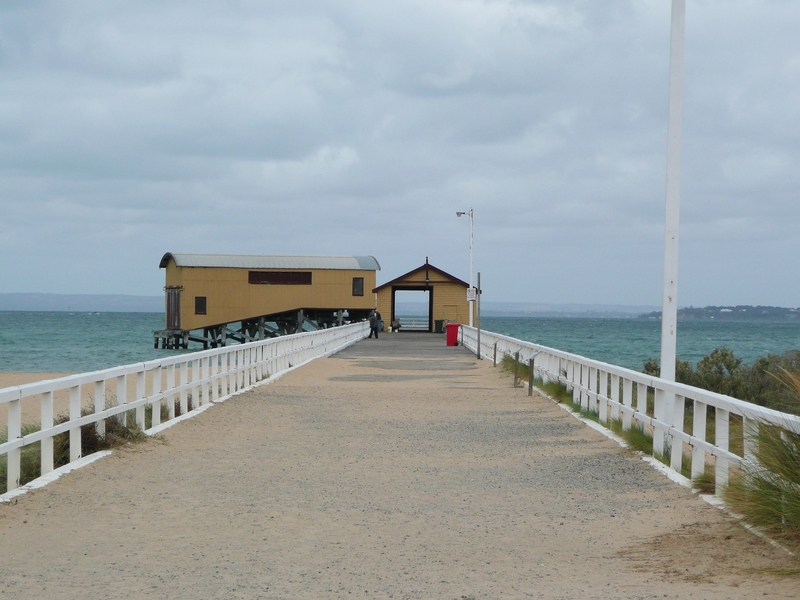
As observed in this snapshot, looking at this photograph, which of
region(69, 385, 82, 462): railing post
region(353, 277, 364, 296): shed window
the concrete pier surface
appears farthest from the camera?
region(353, 277, 364, 296): shed window

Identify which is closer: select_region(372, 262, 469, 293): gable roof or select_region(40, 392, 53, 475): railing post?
select_region(40, 392, 53, 475): railing post

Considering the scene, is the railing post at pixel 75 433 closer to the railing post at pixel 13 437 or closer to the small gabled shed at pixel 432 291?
the railing post at pixel 13 437

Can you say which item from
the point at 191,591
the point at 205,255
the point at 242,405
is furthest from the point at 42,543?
the point at 205,255

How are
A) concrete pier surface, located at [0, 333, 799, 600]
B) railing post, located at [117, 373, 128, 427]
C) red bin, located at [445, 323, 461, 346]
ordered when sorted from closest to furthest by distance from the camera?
1. concrete pier surface, located at [0, 333, 799, 600]
2. railing post, located at [117, 373, 128, 427]
3. red bin, located at [445, 323, 461, 346]

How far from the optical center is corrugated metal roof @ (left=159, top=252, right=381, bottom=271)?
59.4m

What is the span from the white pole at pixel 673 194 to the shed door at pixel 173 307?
165ft

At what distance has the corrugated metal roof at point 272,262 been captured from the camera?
195 ft

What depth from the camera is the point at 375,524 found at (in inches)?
297

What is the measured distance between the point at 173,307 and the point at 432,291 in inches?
633

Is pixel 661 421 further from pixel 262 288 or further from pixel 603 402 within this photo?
pixel 262 288

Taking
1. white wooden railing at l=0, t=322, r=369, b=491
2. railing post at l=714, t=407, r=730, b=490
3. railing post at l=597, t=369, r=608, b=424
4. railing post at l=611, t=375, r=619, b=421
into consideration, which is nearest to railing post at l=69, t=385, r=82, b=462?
white wooden railing at l=0, t=322, r=369, b=491

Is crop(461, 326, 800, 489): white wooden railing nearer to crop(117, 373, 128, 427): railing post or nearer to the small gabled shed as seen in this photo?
crop(117, 373, 128, 427): railing post

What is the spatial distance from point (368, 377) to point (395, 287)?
125ft

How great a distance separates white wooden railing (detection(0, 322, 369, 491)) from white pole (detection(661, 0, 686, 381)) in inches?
244
